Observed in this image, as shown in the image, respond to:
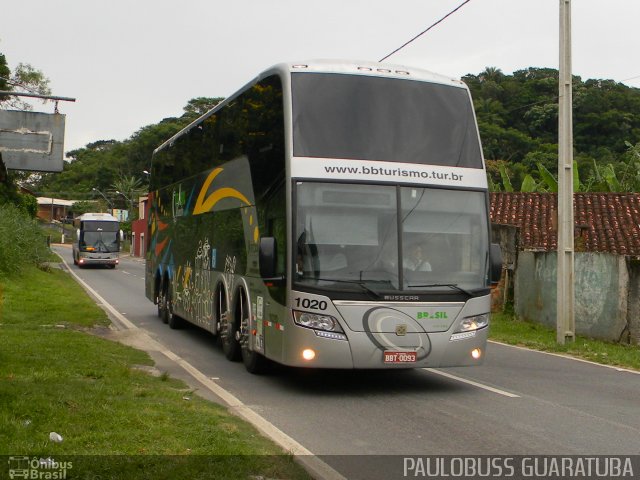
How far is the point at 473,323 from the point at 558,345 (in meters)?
6.56

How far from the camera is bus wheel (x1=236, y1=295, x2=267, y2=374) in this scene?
1184 cm

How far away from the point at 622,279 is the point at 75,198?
117114 millimetres

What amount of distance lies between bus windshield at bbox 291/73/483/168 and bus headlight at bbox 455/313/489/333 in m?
1.94

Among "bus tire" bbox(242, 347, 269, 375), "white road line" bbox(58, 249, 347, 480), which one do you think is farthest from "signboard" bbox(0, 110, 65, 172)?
"bus tire" bbox(242, 347, 269, 375)

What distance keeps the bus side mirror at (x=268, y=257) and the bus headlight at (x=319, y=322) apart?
2.30ft

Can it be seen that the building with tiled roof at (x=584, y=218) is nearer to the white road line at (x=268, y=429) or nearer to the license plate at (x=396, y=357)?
the white road line at (x=268, y=429)

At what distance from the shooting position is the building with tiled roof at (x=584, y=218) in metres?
29.4

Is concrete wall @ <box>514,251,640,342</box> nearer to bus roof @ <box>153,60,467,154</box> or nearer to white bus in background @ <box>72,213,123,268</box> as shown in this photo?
bus roof @ <box>153,60,467,154</box>

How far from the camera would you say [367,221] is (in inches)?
400

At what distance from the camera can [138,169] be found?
10925 centimetres

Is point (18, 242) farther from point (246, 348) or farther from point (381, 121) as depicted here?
point (381, 121)

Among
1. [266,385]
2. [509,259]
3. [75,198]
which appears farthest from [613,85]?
[75,198]

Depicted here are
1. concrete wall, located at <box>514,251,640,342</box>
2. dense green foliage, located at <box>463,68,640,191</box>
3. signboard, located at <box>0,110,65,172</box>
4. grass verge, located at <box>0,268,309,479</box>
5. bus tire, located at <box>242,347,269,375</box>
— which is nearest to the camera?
grass verge, located at <box>0,268,309,479</box>

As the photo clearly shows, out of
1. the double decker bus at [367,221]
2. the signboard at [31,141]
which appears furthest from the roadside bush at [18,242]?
the double decker bus at [367,221]
